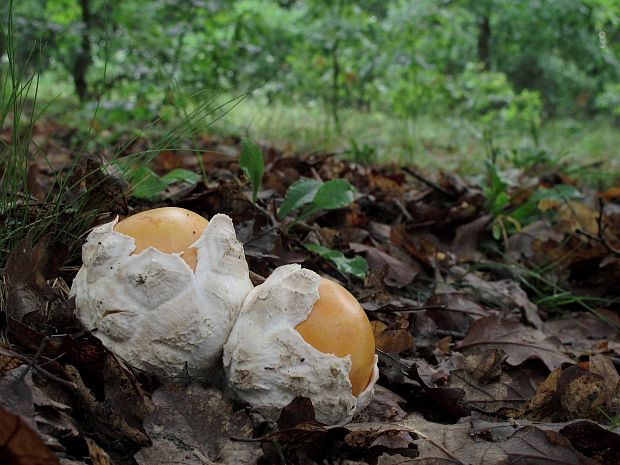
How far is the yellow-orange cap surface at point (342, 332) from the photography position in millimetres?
1432

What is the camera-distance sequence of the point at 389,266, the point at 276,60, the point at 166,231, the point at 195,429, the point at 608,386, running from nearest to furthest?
the point at 195,429 < the point at 166,231 < the point at 608,386 < the point at 389,266 < the point at 276,60

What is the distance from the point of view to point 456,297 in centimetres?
259

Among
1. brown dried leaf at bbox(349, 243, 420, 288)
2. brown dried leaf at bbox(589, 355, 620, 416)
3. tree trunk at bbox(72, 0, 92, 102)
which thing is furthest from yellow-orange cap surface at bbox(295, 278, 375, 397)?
tree trunk at bbox(72, 0, 92, 102)

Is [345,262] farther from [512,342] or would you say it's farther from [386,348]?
[512,342]

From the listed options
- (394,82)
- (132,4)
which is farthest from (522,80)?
(132,4)

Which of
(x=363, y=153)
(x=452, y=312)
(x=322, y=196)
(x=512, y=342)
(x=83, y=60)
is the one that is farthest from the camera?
(x=83, y=60)

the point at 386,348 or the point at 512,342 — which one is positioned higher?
the point at 386,348

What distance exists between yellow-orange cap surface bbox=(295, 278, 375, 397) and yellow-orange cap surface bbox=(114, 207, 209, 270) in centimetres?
32

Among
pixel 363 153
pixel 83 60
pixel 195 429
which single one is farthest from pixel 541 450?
pixel 83 60

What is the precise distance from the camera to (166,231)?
1496mm

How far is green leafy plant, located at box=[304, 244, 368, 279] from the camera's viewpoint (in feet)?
7.26

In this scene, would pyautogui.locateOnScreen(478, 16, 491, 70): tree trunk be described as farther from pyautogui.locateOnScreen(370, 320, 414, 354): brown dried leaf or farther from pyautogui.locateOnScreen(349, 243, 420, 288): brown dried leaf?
pyautogui.locateOnScreen(370, 320, 414, 354): brown dried leaf

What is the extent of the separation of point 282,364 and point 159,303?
12.5 inches

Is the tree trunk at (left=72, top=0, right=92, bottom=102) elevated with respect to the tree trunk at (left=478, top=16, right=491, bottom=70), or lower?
elevated
